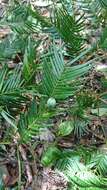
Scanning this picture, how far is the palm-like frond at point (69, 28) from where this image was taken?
180 centimetres

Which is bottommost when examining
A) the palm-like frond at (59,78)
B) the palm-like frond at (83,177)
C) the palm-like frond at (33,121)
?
the palm-like frond at (83,177)

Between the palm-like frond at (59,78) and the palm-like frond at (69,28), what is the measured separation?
21 centimetres

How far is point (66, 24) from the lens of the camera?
1.80 meters

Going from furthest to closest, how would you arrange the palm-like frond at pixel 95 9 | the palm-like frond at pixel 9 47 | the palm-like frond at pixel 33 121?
the palm-like frond at pixel 95 9 < the palm-like frond at pixel 9 47 < the palm-like frond at pixel 33 121

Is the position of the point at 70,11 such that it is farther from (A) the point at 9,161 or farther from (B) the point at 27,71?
(A) the point at 9,161

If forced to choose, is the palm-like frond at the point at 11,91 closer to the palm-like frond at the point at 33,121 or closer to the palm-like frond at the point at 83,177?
the palm-like frond at the point at 33,121

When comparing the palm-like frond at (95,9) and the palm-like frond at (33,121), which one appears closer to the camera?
the palm-like frond at (33,121)

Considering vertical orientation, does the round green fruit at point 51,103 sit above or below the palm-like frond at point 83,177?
above

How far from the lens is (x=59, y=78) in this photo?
64.2 inches

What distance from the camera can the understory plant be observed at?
63.7 inches

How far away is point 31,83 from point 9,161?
0.34 metres

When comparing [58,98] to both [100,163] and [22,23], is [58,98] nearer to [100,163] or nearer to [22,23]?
[100,163]

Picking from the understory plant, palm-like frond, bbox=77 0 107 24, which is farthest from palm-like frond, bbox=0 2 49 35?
palm-like frond, bbox=77 0 107 24

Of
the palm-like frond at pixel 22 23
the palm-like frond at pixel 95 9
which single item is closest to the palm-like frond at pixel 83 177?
the palm-like frond at pixel 22 23
